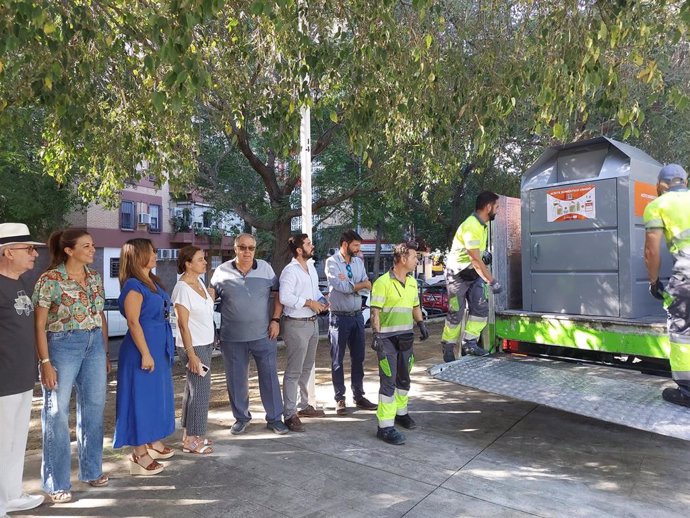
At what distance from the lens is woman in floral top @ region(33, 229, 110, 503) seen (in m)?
3.57

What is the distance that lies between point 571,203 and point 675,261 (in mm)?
1317

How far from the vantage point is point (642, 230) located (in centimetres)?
496

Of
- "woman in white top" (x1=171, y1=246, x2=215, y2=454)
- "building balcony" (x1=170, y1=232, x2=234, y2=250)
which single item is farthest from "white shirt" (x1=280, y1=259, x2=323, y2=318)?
"building balcony" (x1=170, y1=232, x2=234, y2=250)

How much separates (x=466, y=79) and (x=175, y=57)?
3.58 m

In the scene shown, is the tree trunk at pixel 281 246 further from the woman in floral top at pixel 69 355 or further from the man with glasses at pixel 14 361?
the man with glasses at pixel 14 361

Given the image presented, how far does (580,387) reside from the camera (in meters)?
4.52

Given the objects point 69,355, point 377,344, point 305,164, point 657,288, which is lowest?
point 377,344

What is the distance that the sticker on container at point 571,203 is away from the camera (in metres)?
5.12

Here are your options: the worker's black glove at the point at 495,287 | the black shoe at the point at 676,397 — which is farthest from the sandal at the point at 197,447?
the black shoe at the point at 676,397

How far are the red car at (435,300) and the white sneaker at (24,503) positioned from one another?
55.9 ft

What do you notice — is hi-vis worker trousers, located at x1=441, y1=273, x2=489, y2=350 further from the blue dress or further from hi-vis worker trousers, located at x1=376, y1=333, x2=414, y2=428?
the blue dress

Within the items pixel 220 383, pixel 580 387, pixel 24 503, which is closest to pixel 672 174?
pixel 580 387

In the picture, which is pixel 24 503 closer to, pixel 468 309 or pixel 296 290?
pixel 296 290

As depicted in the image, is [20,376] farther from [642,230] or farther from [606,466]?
[642,230]
